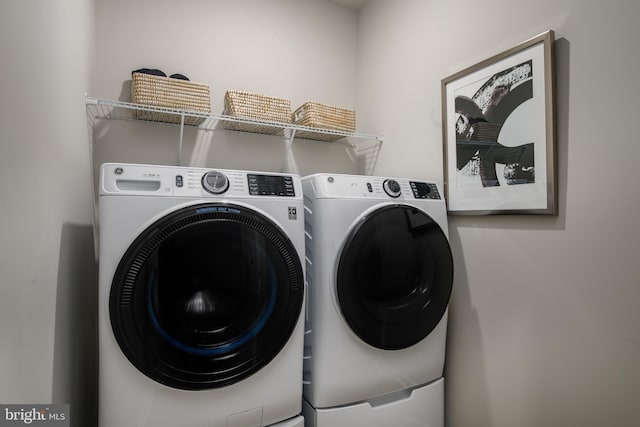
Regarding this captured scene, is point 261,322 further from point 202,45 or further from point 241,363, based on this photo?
point 202,45

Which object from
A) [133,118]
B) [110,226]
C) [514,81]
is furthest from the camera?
[133,118]

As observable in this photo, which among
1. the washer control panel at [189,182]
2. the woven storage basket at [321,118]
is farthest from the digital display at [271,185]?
the woven storage basket at [321,118]

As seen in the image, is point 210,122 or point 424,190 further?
point 210,122

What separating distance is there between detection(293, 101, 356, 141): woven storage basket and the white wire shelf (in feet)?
0.06

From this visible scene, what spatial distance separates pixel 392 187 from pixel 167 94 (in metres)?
1.11

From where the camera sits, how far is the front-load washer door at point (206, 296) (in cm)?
101

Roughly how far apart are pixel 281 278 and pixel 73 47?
1.05m

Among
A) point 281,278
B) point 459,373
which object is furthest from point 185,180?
point 459,373

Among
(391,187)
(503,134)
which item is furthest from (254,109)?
(503,134)

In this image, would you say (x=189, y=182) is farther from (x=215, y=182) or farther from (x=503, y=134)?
(x=503, y=134)

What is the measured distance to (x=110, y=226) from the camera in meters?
1.00

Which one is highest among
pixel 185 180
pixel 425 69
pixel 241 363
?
pixel 425 69

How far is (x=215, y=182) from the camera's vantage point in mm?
1153

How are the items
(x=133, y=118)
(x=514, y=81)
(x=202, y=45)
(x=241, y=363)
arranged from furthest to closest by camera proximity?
(x=202, y=45) → (x=133, y=118) → (x=514, y=81) → (x=241, y=363)
